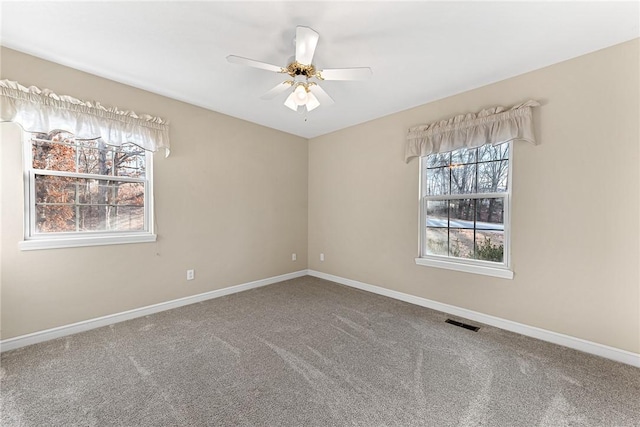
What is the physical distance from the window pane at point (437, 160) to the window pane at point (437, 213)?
0.45 meters

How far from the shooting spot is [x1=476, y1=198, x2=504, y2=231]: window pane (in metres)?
2.69

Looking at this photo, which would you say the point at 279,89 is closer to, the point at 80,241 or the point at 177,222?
the point at 177,222

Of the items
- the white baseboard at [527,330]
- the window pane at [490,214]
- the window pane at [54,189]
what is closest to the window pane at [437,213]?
the window pane at [490,214]

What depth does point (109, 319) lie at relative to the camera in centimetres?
265

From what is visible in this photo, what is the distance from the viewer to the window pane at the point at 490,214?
2.69m

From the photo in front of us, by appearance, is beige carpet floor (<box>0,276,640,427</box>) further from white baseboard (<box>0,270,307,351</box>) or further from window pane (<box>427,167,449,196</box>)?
window pane (<box>427,167,449,196</box>)

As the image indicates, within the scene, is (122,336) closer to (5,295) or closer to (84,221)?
(5,295)

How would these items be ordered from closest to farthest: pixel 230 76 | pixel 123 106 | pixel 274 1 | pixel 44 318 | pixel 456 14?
pixel 274 1, pixel 456 14, pixel 44 318, pixel 230 76, pixel 123 106

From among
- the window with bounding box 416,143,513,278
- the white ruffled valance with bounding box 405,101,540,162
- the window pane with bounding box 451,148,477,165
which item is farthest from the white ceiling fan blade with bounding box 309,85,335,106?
the window pane with bounding box 451,148,477,165

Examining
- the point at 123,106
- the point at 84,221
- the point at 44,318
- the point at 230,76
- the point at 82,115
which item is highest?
the point at 230,76

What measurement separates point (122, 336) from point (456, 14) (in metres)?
3.76

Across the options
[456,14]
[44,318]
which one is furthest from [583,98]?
[44,318]

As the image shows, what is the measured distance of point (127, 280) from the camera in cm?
278

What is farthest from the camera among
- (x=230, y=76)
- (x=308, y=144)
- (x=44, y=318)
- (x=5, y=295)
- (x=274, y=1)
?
(x=308, y=144)
